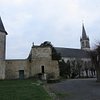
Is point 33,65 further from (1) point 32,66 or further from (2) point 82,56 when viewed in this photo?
(2) point 82,56

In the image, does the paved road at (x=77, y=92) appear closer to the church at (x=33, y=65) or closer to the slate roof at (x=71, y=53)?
the church at (x=33, y=65)

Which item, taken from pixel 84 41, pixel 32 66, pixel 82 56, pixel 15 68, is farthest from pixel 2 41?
pixel 84 41

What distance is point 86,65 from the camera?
81.8 metres

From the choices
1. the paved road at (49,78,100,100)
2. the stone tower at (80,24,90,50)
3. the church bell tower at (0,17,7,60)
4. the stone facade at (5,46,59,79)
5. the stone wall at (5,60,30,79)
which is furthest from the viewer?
the stone tower at (80,24,90,50)

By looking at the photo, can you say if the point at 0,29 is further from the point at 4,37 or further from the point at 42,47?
the point at 42,47

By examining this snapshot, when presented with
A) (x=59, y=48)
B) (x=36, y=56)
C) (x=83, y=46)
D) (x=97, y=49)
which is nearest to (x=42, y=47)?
(x=36, y=56)

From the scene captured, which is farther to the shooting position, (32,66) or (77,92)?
(32,66)

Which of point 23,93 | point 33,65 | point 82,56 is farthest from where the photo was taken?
point 82,56

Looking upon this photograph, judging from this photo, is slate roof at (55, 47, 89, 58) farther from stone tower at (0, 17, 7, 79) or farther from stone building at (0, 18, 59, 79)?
stone tower at (0, 17, 7, 79)

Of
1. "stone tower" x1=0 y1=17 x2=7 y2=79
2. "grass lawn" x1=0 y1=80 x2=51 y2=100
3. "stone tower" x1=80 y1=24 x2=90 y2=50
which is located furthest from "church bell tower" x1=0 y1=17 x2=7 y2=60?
"stone tower" x1=80 y1=24 x2=90 y2=50

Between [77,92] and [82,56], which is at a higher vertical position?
[82,56]

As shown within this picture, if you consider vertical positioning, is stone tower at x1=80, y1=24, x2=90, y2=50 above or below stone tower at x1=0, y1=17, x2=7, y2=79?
above

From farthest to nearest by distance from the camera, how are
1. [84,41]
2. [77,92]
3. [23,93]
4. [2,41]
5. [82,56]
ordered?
[84,41]
[82,56]
[2,41]
[77,92]
[23,93]

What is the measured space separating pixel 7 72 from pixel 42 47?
28.0 ft
